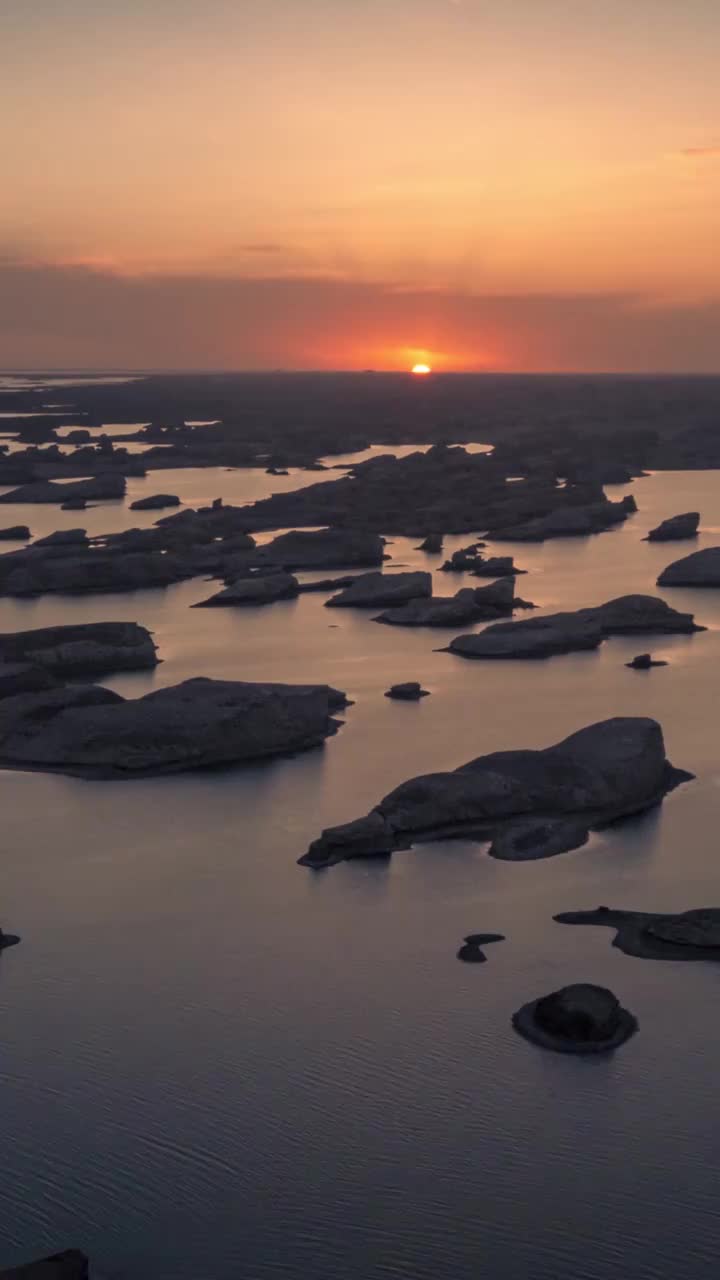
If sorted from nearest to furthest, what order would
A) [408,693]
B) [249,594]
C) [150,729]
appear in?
[150,729]
[408,693]
[249,594]

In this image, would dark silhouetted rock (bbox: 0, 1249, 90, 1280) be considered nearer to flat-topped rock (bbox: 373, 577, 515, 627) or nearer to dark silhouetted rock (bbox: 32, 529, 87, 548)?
flat-topped rock (bbox: 373, 577, 515, 627)

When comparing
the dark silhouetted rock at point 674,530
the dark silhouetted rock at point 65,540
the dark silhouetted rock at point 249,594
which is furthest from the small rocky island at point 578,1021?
the dark silhouetted rock at point 674,530

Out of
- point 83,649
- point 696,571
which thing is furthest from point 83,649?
point 696,571

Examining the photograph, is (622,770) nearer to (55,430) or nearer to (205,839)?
(205,839)

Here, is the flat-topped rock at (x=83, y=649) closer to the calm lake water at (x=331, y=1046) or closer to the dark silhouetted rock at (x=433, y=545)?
the calm lake water at (x=331, y=1046)

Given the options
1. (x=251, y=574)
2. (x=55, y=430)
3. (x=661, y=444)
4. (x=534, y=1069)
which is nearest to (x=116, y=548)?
(x=251, y=574)

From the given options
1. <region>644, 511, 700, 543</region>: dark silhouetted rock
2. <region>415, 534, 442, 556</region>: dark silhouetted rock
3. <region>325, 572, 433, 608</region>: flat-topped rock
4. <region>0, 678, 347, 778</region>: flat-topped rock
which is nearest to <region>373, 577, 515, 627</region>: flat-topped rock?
<region>325, 572, 433, 608</region>: flat-topped rock

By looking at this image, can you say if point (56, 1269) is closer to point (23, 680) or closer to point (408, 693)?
point (23, 680)
